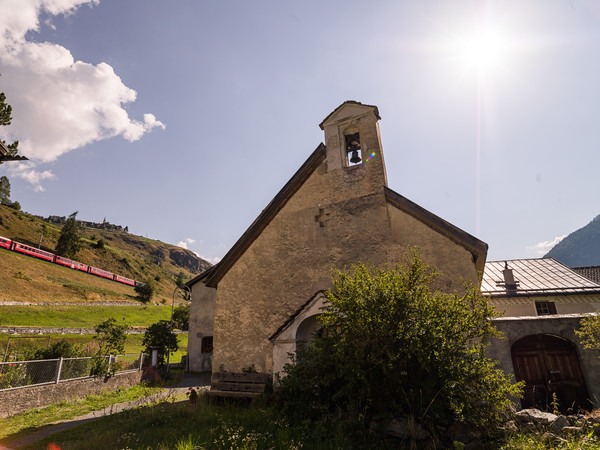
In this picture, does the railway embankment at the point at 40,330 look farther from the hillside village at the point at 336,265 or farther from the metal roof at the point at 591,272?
the metal roof at the point at 591,272

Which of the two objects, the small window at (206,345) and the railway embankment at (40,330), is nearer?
the small window at (206,345)

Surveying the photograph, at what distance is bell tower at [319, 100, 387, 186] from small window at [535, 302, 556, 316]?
15.5 m

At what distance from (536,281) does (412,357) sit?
19414 millimetres

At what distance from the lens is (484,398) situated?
5293 millimetres

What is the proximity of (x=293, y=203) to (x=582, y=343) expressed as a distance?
922 cm

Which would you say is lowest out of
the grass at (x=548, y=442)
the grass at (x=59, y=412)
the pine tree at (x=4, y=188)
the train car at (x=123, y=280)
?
the grass at (x=59, y=412)

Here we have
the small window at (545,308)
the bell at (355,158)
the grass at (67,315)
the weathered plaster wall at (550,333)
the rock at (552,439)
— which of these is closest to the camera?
the rock at (552,439)

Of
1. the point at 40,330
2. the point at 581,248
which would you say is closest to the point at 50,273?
the point at 40,330

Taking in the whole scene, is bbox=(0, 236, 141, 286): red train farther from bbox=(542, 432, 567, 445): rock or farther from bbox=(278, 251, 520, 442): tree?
bbox=(542, 432, 567, 445): rock

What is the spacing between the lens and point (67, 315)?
3928 centimetres

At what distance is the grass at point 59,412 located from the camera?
8.32 meters

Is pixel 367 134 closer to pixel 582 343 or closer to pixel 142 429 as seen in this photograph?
pixel 582 343

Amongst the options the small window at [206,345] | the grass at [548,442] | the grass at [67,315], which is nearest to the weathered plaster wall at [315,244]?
the grass at [548,442]

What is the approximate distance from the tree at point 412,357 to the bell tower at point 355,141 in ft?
16.6
